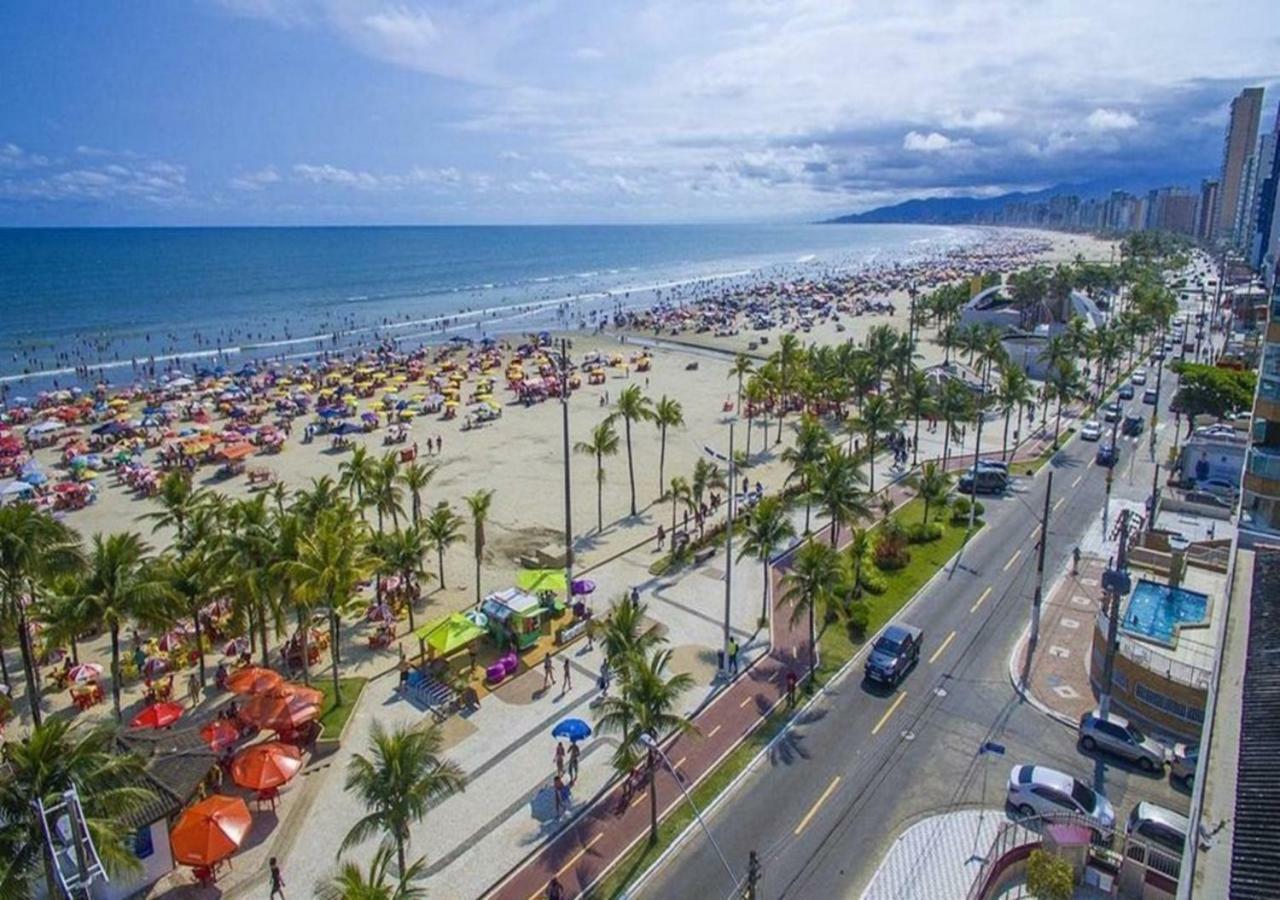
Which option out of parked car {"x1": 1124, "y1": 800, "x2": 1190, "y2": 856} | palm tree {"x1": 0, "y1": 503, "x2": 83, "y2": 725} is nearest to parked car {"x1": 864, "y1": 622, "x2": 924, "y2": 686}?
parked car {"x1": 1124, "y1": 800, "x2": 1190, "y2": 856}

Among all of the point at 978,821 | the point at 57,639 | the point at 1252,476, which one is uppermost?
the point at 1252,476

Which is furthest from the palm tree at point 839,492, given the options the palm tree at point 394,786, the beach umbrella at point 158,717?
the beach umbrella at point 158,717

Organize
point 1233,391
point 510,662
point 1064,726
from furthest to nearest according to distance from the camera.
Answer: point 1233,391, point 510,662, point 1064,726

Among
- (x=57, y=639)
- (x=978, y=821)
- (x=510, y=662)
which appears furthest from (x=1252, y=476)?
(x=57, y=639)

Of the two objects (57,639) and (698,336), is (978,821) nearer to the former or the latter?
(57,639)

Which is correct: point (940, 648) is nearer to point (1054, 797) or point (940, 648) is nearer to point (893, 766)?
point (893, 766)

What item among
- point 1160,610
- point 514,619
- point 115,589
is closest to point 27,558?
point 115,589
